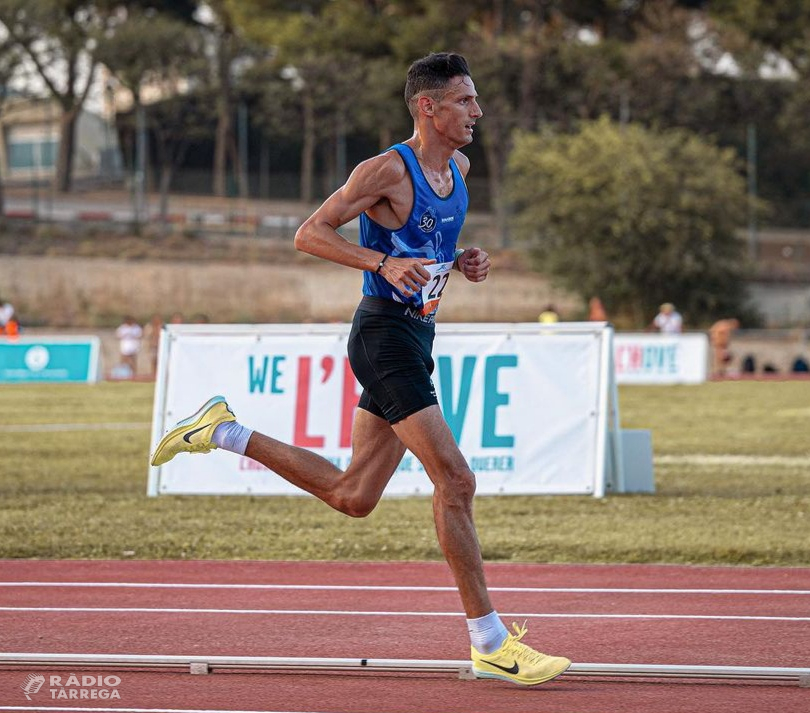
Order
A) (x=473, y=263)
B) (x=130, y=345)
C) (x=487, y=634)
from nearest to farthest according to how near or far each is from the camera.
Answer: (x=487, y=634) < (x=473, y=263) < (x=130, y=345)

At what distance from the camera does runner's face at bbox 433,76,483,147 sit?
559 centimetres

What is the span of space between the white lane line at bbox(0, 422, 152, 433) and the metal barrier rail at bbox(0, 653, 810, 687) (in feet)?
44.3

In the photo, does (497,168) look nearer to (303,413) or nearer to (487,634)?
(303,413)

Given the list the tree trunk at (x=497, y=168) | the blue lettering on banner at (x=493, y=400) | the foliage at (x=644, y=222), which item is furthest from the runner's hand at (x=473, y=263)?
→ the tree trunk at (x=497, y=168)

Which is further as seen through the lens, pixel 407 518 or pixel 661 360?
pixel 661 360

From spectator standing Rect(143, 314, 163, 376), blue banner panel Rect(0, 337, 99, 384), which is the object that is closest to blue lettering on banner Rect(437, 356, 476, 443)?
blue banner panel Rect(0, 337, 99, 384)

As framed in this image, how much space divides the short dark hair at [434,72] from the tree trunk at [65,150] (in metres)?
70.3

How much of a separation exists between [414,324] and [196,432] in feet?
3.66

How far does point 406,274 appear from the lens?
17.2 ft

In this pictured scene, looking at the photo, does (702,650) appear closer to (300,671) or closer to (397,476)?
(300,671)

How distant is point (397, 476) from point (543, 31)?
200 feet

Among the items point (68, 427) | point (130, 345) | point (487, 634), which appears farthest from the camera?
point (130, 345)

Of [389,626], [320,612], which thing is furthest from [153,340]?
[389,626]

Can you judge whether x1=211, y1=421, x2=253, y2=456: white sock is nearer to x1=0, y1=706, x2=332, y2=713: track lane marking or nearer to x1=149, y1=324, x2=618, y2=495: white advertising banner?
x1=0, y1=706, x2=332, y2=713: track lane marking
